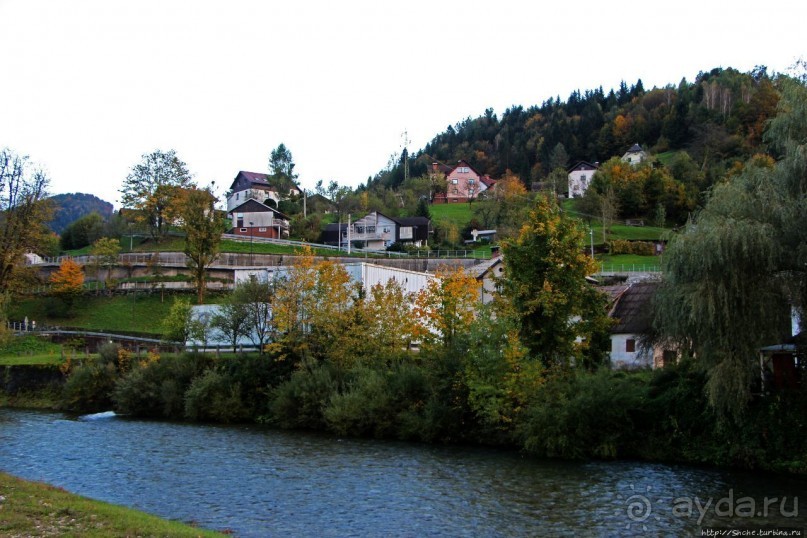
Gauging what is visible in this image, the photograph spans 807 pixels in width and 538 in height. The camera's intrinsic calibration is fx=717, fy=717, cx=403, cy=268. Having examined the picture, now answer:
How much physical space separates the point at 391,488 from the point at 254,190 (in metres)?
107

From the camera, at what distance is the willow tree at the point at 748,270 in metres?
23.0

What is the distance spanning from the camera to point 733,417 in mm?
25078

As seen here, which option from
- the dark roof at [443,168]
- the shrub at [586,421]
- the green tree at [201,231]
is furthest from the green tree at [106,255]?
the dark roof at [443,168]

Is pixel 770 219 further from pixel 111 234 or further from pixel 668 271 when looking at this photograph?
pixel 111 234

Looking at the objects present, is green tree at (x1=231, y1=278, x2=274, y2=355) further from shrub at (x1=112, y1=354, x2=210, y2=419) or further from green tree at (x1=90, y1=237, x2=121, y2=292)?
green tree at (x1=90, y1=237, x2=121, y2=292)

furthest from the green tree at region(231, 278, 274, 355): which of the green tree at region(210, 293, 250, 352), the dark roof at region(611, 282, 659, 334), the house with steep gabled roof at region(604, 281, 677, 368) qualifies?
the dark roof at region(611, 282, 659, 334)

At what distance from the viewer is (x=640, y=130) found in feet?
520

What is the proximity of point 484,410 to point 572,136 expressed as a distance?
5821 inches

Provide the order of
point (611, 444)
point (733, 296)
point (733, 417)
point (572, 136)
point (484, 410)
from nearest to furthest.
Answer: point (733, 296) < point (733, 417) < point (611, 444) < point (484, 410) < point (572, 136)

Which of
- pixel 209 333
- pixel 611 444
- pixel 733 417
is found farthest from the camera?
pixel 209 333

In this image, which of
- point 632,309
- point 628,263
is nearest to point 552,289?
point 632,309

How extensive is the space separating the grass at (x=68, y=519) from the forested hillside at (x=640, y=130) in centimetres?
10907

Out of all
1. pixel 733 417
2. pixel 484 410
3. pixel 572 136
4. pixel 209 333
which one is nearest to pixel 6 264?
pixel 209 333

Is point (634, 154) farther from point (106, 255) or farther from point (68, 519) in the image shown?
point (68, 519)
